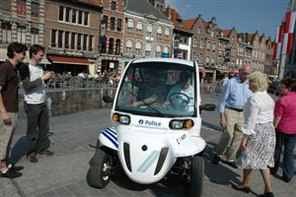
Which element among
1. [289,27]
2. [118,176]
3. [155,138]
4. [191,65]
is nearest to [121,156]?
[155,138]

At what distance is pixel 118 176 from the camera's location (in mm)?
4250

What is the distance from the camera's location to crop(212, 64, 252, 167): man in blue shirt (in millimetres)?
4984

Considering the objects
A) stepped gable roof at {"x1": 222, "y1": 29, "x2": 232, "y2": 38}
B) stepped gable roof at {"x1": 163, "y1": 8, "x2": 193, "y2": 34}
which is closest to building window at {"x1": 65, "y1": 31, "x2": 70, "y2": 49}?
stepped gable roof at {"x1": 163, "y1": 8, "x2": 193, "y2": 34}

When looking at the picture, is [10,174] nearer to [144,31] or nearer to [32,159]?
[32,159]

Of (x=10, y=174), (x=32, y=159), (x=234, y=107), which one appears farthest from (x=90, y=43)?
(x=10, y=174)

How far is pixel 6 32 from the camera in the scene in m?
26.9

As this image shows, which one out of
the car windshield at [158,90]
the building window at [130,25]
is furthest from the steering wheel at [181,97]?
the building window at [130,25]

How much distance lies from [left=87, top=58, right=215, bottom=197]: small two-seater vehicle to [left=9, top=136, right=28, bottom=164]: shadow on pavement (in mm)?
1736

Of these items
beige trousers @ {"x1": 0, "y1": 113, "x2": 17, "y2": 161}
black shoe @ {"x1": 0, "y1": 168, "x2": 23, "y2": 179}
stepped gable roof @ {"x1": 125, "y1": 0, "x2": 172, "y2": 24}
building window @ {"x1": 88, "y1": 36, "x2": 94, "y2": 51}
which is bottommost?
black shoe @ {"x1": 0, "y1": 168, "x2": 23, "y2": 179}

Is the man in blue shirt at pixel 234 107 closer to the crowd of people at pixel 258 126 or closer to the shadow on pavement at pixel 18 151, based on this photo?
the crowd of people at pixel 258 126

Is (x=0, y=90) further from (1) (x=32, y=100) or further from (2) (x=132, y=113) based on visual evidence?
(2) (x=132, y=113)

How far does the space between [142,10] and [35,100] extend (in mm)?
38431

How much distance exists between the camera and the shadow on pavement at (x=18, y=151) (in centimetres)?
477

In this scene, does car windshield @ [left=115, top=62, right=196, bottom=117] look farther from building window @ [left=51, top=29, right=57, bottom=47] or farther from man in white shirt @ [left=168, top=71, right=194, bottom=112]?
building window @ [left=51, top=29, right=57, bottom=47]
